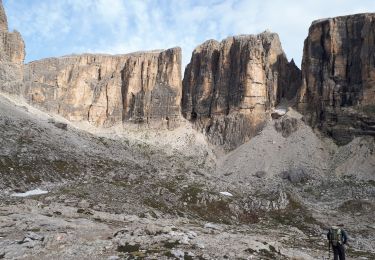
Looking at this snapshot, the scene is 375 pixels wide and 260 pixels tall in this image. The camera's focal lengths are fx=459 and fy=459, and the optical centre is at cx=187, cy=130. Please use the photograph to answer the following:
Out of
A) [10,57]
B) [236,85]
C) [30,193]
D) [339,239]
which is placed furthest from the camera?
[236,85]

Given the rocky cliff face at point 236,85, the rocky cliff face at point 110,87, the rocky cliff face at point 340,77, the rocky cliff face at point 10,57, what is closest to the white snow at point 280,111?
the rocky cliff face at point 236,85

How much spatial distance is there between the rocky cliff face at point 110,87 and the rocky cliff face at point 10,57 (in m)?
4.89

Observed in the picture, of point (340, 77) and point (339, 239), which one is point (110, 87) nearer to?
point (340, 77)

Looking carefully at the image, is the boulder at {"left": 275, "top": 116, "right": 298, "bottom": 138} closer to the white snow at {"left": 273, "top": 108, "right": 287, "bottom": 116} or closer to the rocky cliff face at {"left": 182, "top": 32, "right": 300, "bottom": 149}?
the white snow at {"left": 273, "top": 108, "right": 287, "bottom": 116}

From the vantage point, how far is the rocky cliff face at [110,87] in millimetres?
128125

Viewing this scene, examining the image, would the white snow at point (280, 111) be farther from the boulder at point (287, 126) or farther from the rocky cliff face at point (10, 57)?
the rocky cliff face at point (10, 57)

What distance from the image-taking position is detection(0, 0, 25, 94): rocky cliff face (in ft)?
377

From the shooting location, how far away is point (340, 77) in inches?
4562

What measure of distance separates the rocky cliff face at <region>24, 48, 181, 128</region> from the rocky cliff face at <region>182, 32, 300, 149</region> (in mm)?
6784

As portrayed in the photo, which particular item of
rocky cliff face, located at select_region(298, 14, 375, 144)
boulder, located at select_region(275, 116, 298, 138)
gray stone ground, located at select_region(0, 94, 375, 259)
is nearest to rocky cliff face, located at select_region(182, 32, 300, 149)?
gray stone ground, located at select_region(0, 94, 375, 259)

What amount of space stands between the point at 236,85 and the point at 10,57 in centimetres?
6075

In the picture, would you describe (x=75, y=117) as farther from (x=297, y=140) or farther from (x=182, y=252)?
(x=182, y=252)

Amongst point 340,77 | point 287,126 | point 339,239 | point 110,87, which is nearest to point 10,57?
point 110,87

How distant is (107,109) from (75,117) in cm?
1017
